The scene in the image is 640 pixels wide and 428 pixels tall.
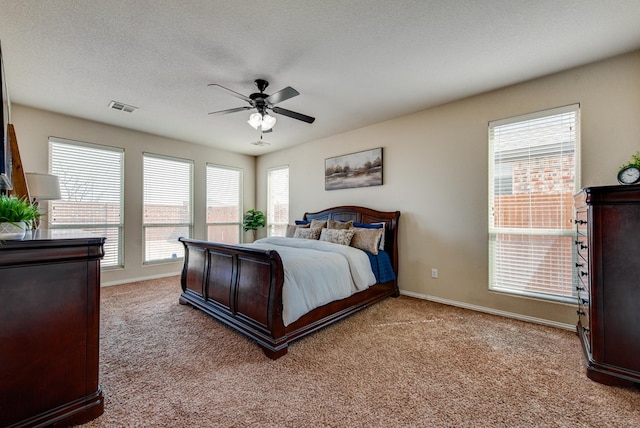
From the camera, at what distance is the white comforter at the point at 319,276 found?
2.45 metres

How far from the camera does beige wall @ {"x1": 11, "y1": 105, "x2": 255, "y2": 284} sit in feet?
12.9

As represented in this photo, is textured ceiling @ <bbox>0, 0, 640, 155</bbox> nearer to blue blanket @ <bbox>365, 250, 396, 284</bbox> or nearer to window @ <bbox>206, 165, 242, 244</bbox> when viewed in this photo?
blue blanket @ <bbox>365, 250, 396, 284</bbox>

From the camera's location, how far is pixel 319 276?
2754 mm

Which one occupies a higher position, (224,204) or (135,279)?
(224,204)

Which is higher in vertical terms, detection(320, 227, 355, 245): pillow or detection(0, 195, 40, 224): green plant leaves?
detection(0, 195, 40, 224): green plant leaves

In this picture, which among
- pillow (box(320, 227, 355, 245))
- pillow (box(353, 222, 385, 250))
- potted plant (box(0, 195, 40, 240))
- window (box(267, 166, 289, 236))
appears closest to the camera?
potted plant (box(0, 195, 40, 240))

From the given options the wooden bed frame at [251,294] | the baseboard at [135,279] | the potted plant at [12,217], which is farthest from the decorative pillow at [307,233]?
the potted plant at [12,217]

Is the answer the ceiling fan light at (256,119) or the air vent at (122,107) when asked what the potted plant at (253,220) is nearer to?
the air vent at (122,107)

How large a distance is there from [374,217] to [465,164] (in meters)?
1.49

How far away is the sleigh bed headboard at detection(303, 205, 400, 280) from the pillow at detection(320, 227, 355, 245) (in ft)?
2.12

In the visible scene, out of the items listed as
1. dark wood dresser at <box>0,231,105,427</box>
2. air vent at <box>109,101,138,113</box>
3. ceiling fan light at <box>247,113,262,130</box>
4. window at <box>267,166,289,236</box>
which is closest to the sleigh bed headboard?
window at <box>267,166,289,236</box>

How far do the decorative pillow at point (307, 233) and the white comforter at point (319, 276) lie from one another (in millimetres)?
534

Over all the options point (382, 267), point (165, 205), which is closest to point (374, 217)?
point (382, 267)

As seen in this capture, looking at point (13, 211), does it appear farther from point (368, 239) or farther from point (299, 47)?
point (368, 239)
